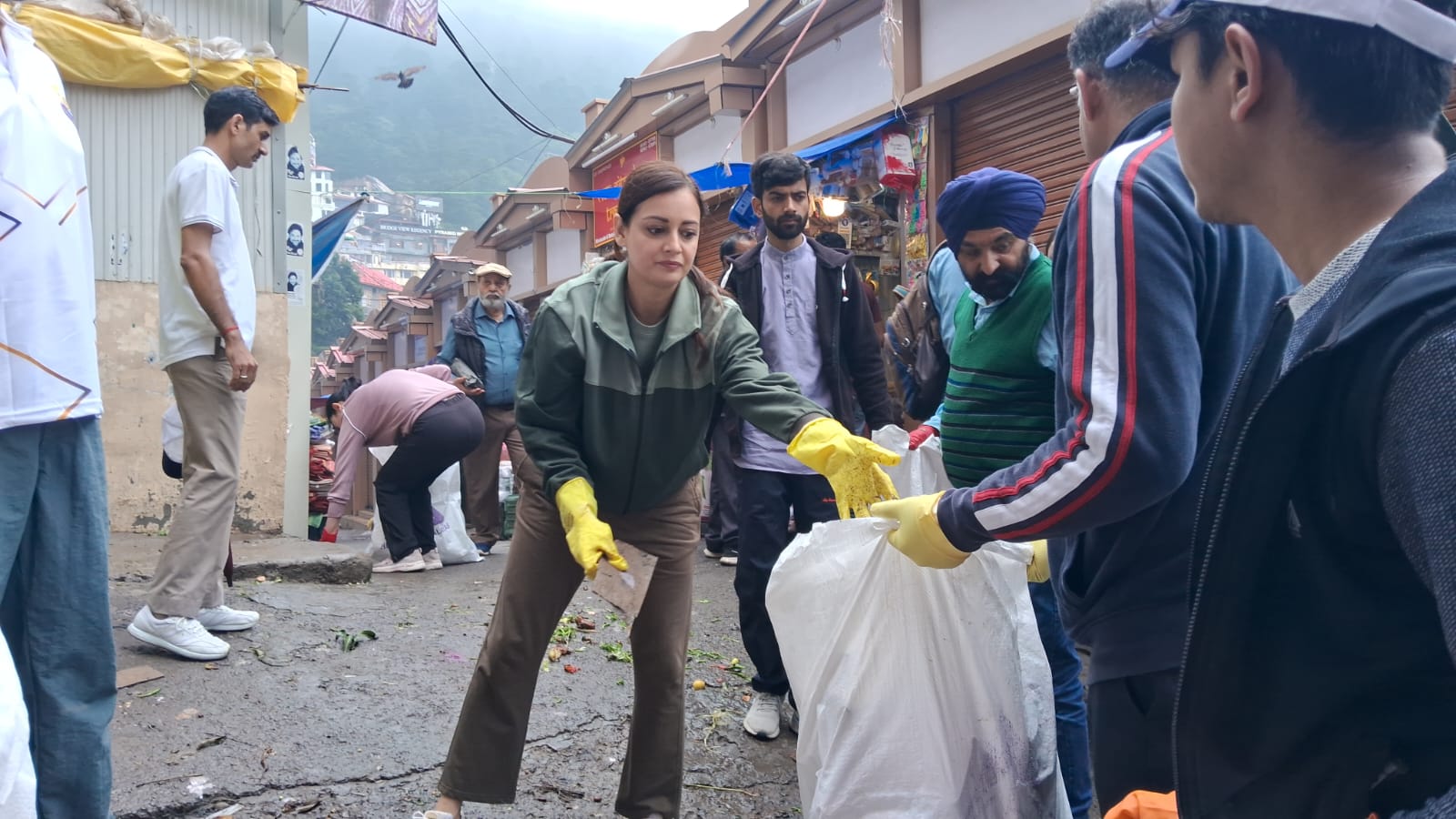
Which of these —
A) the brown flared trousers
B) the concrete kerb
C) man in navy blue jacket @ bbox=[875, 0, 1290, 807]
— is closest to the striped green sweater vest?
the brown flared trousers

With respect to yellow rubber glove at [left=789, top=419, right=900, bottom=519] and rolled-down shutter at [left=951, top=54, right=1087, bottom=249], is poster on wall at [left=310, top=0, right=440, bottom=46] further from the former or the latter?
yellow rubber glove at [left=789, top=419, right=900, bottom=519]

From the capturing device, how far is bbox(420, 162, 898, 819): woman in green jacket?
268 cm

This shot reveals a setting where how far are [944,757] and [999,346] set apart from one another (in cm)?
113

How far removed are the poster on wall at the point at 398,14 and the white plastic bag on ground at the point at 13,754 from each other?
703 cm

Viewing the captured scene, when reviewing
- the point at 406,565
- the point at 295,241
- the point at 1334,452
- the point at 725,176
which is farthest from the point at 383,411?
the point at 1334,452

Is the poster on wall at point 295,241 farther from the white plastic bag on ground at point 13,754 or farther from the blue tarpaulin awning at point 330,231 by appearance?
the white plastic bag on ground at point 13,754

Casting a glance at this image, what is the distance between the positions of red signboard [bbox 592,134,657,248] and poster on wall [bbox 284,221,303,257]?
20.3 ft

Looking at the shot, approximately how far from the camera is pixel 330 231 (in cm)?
1372

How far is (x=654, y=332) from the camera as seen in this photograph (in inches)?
111

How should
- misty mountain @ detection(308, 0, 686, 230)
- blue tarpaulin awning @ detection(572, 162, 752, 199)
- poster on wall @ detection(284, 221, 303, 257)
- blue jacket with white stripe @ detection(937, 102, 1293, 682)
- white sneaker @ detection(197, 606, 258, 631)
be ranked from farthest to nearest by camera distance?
1. misty mountain @ detection(308, 0, 686, 230)
2. blue tarpaulin awning @ detection(572, 162, 752, 199)
3. poster on wall @ detection(284, 221, 303, 257)
4. white sneaker @ detection(197, 606, 258, 631)
5. blue jacket with white stripe @ detection(937, 102, 1293, 682)

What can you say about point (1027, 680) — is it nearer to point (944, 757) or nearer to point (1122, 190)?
point (944, 757)

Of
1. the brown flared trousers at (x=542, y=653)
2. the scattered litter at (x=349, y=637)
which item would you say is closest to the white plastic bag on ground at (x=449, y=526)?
the scattered litter at (x=349, y=637)

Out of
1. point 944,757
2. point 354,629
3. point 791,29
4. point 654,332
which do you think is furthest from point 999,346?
point 791,29

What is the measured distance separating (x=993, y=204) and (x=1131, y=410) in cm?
145
